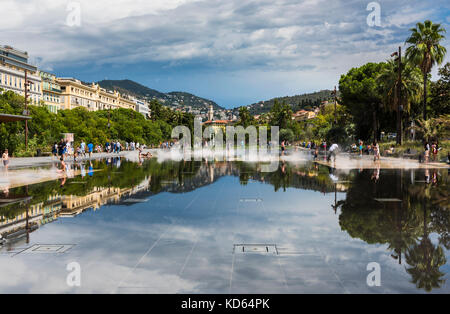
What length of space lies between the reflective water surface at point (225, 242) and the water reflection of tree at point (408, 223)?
2 cm

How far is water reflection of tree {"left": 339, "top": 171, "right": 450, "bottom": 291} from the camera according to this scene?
5211 millimetres

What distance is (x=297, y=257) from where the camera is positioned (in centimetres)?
546

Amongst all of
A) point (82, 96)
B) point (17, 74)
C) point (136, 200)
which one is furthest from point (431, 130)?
point (82, 96)

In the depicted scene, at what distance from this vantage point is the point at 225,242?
626 cm

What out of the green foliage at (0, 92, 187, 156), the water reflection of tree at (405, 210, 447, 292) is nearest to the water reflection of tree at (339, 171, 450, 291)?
the water reflection of tree at (405, 210, 447, 292)

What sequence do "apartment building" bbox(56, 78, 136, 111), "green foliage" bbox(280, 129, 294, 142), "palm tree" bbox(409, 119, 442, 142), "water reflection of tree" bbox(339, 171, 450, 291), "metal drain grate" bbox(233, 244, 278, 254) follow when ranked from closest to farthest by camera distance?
"water reflection of tree" bbox(339, 171, 450, 291)
"metal drain grate" bbox(233, 244, 278, 254)
"palm tree" bbox(409, 119, 442, 142)
"green foliage" bbox(280, 129, 294, 142)
"apartment building" bbox(56, 78, 136, 111)

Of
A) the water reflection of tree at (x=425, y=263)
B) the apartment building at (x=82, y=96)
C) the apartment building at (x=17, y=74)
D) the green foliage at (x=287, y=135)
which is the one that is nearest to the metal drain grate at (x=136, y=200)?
the water reflection of tree at (x=425, y=263)

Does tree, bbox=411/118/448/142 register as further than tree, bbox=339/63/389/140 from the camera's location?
No

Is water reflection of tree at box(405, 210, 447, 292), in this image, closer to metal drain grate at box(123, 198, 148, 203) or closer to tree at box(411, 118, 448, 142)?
metal drain grate at box(123, 198, 148, 203)

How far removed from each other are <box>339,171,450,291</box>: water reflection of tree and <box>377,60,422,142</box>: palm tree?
28924mm
